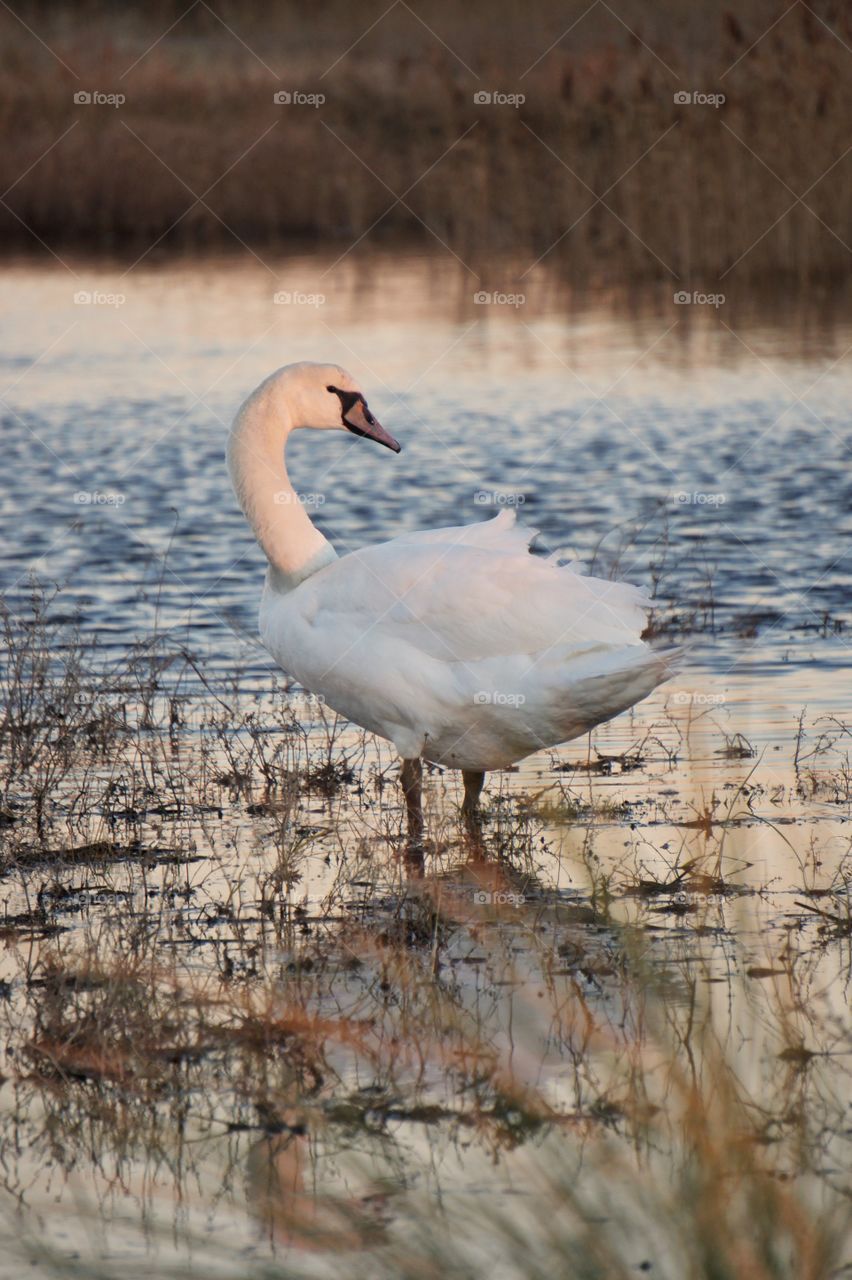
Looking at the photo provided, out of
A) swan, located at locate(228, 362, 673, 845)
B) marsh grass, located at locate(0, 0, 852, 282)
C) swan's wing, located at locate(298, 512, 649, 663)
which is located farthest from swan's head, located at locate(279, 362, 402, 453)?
marsh grass, located at locate(0, 0, 852, 282)

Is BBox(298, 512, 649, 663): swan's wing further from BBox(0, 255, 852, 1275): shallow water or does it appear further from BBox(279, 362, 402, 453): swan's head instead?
BBox(279, 362, 402, 453): swan's head

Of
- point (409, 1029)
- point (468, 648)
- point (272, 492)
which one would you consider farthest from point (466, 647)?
point (409, 1029)

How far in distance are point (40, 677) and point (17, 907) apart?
5.45 ft

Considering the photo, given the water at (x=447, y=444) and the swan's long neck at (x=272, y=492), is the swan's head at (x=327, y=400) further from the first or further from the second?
the water at (x=447, y=444)

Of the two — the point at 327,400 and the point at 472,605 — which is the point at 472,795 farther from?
the point at 327,400

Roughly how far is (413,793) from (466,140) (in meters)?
15.8

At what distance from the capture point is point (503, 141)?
813 inches

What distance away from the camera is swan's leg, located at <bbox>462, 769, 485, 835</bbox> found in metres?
6.52

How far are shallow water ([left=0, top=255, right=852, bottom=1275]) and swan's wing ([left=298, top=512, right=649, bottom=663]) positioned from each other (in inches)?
22.0

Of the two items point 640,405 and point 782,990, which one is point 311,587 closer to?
point 782,990

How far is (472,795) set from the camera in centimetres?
658

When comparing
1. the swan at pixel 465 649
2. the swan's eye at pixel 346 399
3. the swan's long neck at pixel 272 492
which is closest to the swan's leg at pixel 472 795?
the swan at pixel 465 649

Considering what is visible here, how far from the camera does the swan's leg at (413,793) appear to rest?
6.40 metres

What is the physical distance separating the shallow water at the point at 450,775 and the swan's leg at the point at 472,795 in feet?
0.23
